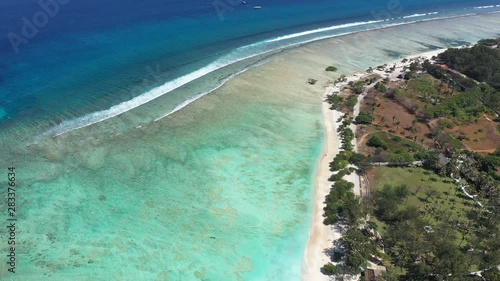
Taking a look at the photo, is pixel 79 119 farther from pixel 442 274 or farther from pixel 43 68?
pixel 442 274

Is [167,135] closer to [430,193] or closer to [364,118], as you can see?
[364,118]

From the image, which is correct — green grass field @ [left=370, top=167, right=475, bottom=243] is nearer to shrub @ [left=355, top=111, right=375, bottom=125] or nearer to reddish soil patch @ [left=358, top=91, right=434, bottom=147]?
reddish soil patch @ [left=358, top=91, right=434, bottom=147]

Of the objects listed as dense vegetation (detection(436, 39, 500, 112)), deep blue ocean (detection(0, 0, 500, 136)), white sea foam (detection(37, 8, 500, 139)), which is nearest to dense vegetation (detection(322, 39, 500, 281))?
dense vegetation (detection(436, 39, 500, 112))

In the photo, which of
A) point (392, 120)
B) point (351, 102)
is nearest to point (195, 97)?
point (351, 102)

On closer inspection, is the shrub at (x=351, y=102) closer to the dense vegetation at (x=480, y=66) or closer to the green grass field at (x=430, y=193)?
the green grass field at (x=430, y=193)

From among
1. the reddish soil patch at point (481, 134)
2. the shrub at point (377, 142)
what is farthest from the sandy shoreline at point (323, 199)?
the reddish soil patch at point (481, 134)
